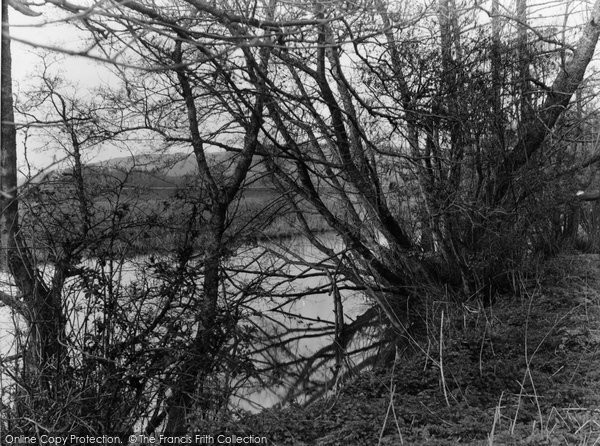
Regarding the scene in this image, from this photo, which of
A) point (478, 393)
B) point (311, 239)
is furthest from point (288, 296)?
point (478, 393)

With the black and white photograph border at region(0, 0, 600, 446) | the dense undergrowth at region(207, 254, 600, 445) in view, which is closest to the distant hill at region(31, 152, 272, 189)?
the black and white photograph border at region(0, 0, 600, 446)

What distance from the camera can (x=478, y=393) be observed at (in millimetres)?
5188

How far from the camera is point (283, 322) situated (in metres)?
8.20

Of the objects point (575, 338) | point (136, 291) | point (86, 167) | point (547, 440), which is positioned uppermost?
point (86, 167)

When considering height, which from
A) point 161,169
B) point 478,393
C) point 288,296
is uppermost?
point 161,169

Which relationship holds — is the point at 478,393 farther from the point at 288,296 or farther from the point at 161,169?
the point at 161,169

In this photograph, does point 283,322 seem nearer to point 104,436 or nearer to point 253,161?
point 253,161

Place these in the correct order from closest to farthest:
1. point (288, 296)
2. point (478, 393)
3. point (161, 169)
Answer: point (478, 393), point (161, 169), point (288, 296)

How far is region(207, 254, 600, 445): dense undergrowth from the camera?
170 inches

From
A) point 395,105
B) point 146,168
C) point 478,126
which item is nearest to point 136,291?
point 146,168

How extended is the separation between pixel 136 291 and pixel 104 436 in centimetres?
123

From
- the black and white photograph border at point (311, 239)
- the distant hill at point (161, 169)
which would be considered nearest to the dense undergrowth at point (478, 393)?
the black and white photograph border at point (311, 239)

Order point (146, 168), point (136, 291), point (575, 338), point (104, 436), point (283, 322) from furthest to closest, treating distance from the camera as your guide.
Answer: point (283, 322) < point (146, 168) < point (575, 338) < point (136, 291) < point (104, 436)

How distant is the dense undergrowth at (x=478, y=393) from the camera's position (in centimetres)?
431
